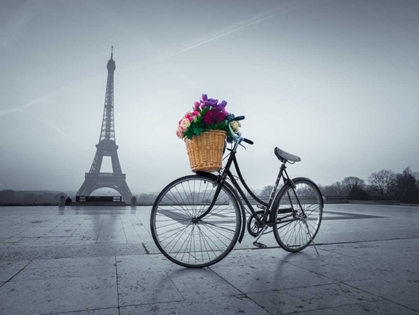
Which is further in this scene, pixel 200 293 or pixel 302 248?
pixel 302 248

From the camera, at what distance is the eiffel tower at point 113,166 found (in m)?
40.7

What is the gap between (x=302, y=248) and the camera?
346 centimetres

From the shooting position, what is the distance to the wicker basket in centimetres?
258

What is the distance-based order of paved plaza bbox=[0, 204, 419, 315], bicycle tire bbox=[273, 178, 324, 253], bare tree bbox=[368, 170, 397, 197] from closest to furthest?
1. paved plaza bbox=[0, 204, 419, 315]
2. bicycle tire bbox=[273, 178, 324, 253]
3. bare tree bbox=[368, 170, 397, 197]

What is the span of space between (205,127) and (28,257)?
7.51 ft

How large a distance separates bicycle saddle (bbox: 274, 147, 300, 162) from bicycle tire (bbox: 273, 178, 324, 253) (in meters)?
0.27

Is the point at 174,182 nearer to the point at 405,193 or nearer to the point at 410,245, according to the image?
the point at 410,245

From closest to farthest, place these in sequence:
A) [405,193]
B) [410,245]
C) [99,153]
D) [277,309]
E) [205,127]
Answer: [277,309] < [205,127] < [410,245] < [405,193] < [99,153]

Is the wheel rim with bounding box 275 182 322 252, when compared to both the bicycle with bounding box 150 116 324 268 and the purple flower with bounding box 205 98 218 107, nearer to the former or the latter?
the bicycle with bounding box 150 116 324 268

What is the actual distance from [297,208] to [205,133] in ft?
5.31

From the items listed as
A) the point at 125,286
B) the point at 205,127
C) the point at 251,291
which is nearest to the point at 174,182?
the point at 205,127

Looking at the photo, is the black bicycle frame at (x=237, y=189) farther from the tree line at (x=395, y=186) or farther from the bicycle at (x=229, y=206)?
the tree line at (x=395, y=186)

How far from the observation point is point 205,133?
2.57 m

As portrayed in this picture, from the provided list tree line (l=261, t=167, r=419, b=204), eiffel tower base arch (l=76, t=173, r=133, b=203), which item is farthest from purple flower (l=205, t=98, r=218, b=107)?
eiffel tower base arch (l=76, t=173, r=133, b=203)
